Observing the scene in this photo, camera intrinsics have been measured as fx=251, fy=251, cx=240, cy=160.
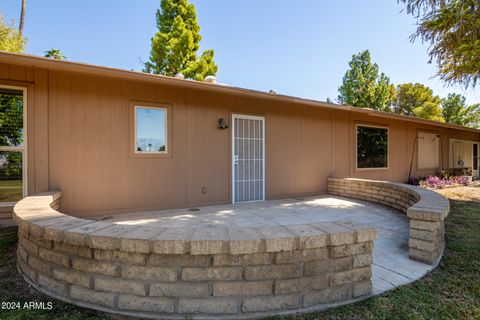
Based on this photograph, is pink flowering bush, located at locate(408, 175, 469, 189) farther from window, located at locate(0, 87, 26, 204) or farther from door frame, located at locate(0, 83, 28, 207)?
window, located at locate(0, 87, 26, 204)

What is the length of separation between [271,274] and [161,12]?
1695 centimetres

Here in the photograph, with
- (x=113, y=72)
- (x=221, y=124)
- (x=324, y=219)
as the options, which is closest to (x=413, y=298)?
(x=324, y=219)

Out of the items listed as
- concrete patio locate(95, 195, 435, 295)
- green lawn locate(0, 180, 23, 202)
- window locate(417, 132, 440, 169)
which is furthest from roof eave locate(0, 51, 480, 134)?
window locate(417, 132, 440, 169)

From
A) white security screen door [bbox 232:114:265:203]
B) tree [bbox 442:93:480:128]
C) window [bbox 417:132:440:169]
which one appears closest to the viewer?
white security screen door [bbox 232:114:265:203]

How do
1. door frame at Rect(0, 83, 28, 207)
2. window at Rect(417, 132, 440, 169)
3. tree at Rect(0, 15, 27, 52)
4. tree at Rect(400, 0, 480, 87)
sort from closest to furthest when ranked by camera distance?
door frame at Rect(0, 83, 28, 207) < tree at Rect(400, 0, 480, 87) < window at Rect(417, 132, 440, 169) < tree at Rect(0, 15, 27, 52)

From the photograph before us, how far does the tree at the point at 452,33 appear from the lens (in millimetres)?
5398

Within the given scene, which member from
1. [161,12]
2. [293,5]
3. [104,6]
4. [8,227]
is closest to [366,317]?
[8,227]

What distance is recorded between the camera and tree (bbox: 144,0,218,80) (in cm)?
1459

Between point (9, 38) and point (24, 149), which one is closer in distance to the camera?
point (24, 149)

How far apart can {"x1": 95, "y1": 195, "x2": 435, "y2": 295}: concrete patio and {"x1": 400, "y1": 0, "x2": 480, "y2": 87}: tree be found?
4238 mm

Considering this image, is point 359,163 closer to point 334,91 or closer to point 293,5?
point 293,5

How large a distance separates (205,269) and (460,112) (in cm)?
2967

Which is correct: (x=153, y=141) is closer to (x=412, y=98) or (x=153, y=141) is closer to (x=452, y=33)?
(x=452, y=33)

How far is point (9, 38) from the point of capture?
1185 centimetres
